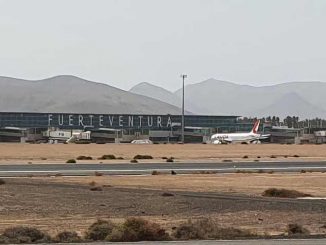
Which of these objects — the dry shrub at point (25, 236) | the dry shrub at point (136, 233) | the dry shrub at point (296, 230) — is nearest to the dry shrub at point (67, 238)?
the dry shrub at point (25, 236)

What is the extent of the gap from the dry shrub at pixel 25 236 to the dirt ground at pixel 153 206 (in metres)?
1.62

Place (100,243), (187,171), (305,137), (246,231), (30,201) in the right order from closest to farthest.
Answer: (100,243) → (246,231) → (30,201) → (187,171) → (305,137)

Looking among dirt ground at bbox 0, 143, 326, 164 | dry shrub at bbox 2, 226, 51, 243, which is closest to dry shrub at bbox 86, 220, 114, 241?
dry shrub at bbox 2, 226, 51, 243

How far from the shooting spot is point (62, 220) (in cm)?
2309

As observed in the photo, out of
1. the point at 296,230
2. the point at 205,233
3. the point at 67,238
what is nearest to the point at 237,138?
the point at 296,230

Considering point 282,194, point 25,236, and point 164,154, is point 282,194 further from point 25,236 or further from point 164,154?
point 164,154

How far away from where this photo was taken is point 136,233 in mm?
17547

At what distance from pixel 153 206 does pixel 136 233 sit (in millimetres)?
9941

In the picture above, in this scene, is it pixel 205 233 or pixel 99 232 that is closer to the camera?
pixel 99 232

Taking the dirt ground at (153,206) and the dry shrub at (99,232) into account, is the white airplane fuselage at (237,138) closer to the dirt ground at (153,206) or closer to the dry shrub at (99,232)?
the dirt ground at (153,206)

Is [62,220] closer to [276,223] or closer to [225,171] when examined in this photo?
[276,223]

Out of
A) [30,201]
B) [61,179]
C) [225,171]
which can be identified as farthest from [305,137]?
[30,201]

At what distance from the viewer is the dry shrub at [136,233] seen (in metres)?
17.2

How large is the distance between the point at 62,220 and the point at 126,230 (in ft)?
20.3
